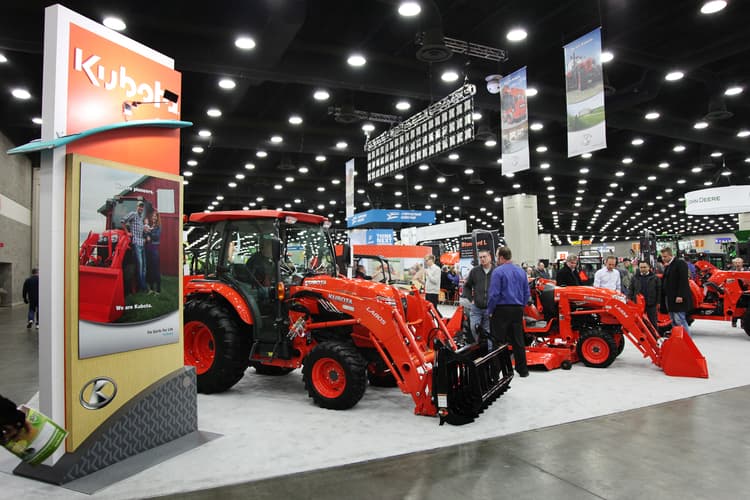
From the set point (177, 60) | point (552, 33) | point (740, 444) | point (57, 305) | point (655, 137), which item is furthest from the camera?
→ point (655, 137)

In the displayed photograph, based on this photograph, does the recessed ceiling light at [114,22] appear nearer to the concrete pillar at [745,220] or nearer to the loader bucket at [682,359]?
the loader bucket at [682,359]

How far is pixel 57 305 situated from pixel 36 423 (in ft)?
3.51

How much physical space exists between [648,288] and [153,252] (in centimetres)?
767

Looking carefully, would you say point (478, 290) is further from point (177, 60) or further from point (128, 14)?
point (128, 14)

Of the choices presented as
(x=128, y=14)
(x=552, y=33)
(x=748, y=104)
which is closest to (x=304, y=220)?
(x=128, y=14)

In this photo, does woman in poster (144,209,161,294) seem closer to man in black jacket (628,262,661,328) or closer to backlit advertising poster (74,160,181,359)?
backlit advertising poster (74,160,181,359)

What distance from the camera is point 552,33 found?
8633 millimetres

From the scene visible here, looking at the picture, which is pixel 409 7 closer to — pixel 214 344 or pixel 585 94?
pixel 585 94

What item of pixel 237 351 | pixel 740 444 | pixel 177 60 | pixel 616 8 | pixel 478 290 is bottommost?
pixel 740 444

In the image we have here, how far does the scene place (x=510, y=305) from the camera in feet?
19.7

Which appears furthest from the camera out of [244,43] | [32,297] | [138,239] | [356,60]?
[32,297]

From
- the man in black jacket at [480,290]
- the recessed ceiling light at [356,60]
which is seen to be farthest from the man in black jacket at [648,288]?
the recessed ceiling light at [356,60]

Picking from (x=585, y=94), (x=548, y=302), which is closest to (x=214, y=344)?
(x=548, y=302)

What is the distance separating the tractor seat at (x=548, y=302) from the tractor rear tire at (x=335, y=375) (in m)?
3.53
